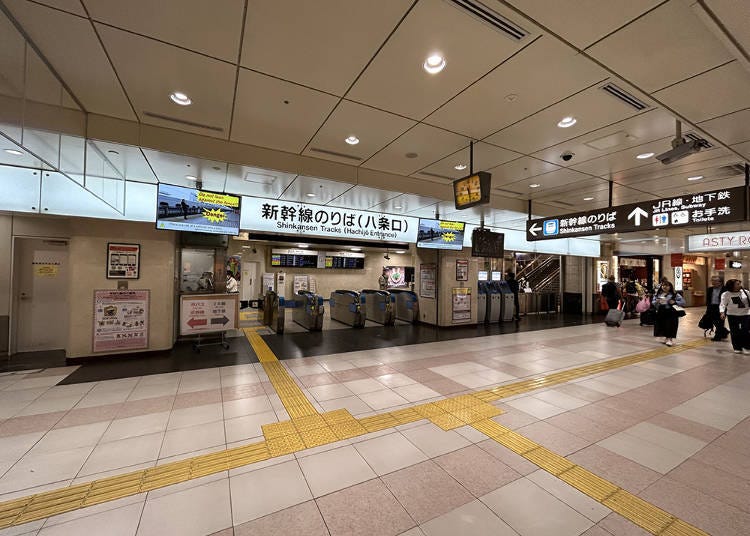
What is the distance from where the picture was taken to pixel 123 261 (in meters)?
5.20

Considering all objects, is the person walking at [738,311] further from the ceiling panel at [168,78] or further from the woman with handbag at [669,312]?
the ceiling panel at [168,78]

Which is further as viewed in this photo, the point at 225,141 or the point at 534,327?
the point at 534,327

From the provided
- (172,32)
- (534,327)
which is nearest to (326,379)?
(172,32)

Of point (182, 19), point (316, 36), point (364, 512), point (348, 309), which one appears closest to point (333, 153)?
point (316, 36)

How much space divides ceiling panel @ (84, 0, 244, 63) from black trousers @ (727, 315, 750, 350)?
961 cm

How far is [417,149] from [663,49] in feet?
8.72

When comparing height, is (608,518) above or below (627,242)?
below

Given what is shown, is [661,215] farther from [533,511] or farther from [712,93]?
[533,511]

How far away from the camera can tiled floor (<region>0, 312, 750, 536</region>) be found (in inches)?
73.4

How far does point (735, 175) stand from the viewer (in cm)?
518

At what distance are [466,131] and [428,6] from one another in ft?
6.38

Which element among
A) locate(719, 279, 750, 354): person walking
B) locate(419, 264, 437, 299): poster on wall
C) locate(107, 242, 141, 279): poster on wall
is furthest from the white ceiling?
locate(419, 264, 437, 299): poster on wall

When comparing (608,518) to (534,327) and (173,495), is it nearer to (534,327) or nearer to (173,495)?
(173,495)

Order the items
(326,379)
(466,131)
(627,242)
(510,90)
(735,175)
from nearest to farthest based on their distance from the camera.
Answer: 1. (510,90)
2. (466,131)
3. (326,379)
4. (735,175)
5. (627,242)
